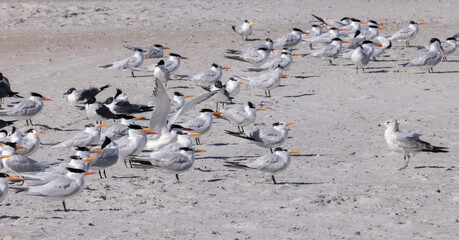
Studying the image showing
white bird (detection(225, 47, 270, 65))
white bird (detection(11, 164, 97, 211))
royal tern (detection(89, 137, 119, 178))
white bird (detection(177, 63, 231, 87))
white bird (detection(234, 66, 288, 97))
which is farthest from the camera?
white bird (detection(225, 47, 270, 65))

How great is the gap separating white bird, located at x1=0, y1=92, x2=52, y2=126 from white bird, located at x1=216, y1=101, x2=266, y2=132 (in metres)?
3.25

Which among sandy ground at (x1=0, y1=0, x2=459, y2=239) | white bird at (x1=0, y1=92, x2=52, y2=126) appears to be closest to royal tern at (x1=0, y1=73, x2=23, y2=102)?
sandy ground at (x1=0, y1=0, x2=459, y2=239)

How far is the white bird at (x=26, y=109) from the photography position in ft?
42.9

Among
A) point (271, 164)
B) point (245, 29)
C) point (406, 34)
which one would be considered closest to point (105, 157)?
point (271, 164)

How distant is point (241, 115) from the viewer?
1280 centimetres

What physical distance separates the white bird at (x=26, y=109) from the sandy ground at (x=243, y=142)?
28 cm

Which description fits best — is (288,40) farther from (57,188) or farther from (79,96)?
(57,188)

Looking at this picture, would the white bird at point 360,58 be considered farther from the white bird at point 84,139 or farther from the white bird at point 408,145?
the white bird at point 84,139

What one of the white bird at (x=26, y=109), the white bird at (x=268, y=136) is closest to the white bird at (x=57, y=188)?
the white bird at (x=268, y=136)

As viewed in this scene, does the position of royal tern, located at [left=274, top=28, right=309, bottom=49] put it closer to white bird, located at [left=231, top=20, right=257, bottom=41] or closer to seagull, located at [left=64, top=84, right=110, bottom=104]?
white bird, located at [left=231, top=20, right=257, bottom=41]

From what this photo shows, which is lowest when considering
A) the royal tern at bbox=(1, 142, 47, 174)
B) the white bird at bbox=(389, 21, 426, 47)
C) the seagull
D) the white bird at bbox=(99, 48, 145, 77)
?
the white bird at bbox=(389, 21, 426, 47)

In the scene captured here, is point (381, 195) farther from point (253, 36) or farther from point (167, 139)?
point (253, 36)

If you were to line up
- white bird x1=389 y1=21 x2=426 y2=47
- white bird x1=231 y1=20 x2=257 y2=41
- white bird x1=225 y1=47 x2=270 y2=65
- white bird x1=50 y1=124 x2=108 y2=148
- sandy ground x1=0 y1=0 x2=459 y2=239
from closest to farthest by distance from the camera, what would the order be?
sandy ground x1=0 y1=0 x2=459 y2=239
white bird x1=50 y1=124 x2=108 y2=148
white bird x1=225 y1=47 x2=270 y2=65
white bird x1=389 y1=21 x2=426 y2=47
white bird x1=231 y1=20 x2=257 y2=41

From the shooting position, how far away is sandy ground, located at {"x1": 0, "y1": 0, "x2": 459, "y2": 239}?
8.28 meters
